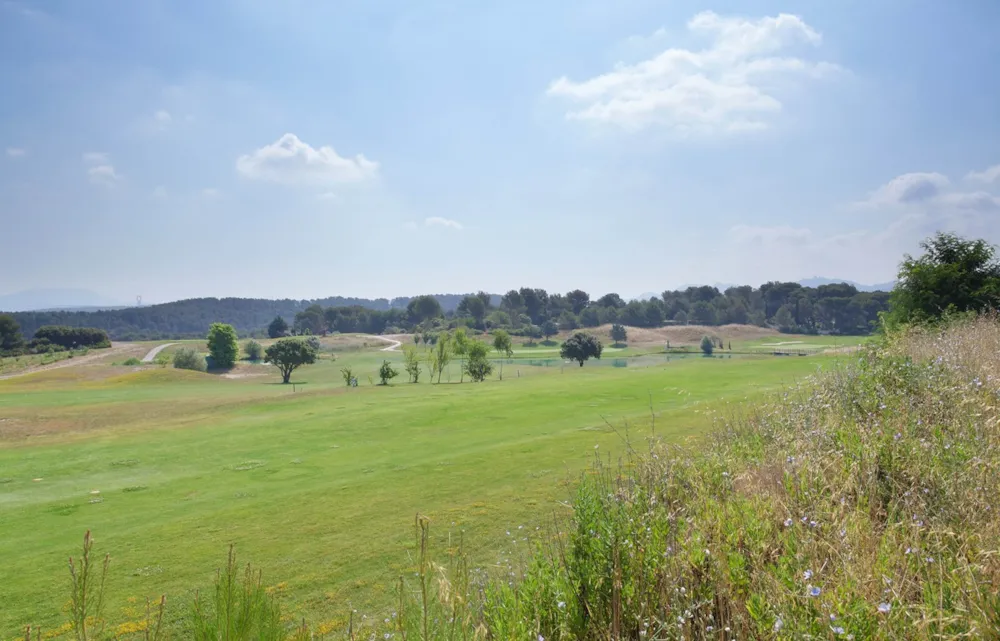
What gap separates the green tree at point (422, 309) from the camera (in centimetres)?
17800

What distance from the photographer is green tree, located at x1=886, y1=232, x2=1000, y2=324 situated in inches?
1002

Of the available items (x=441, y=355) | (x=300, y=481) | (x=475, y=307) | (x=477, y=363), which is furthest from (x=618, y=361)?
(x=475, y=307)

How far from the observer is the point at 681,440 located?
14.1m

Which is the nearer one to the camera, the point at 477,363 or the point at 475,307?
the point at 477,363

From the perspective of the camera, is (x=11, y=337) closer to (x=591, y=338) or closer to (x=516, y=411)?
(x=591, y=338)

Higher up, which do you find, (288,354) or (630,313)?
(630,313)

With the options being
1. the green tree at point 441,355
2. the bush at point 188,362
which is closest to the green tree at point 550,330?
the green tree at point 441,355

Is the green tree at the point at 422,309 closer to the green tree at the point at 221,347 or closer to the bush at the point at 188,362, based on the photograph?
the green tree at the point at 221,347

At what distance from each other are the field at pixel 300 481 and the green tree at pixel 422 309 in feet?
473

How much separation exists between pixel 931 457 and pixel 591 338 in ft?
224

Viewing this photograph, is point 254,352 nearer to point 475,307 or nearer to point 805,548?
point 475,307

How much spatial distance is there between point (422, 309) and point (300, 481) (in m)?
165

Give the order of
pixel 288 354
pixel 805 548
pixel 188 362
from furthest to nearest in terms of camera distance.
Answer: pixel 188 362 → pixel 288 354 → pixel 805 548

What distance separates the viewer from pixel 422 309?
586 feet
